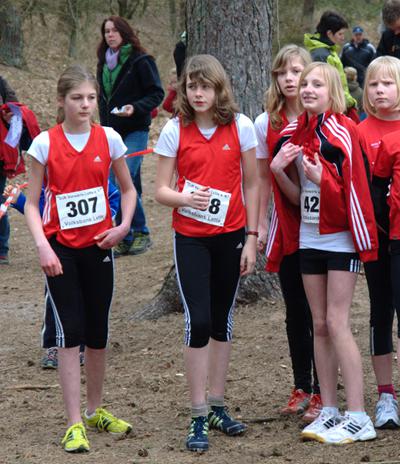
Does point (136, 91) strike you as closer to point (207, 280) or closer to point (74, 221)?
point (74, 221)

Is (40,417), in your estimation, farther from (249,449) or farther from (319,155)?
(319,155)

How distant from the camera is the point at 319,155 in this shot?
482 centimetres

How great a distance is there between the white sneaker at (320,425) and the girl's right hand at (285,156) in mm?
1298

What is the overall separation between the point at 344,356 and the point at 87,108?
1840 millimetres

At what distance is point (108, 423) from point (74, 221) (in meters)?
1.17

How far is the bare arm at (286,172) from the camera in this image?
4.92 m

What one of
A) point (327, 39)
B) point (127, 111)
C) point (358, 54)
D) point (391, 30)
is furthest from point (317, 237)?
point (358, 54)

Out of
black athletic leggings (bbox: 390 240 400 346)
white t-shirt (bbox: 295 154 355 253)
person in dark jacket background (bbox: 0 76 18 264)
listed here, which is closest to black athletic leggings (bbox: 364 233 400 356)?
black athletic leggings (bbox: 390 240 400 346)

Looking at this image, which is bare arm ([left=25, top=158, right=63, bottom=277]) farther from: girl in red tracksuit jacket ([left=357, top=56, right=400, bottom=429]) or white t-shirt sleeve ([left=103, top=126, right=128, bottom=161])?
girl in red tracksuit jacket ([left=357, top=56, right=400, bottom=429])

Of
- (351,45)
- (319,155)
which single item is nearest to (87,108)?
(319,155)

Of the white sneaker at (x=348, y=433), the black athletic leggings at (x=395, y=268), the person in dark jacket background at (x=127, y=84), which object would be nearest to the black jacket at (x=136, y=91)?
the person in dark jacket background at (x=127, y=84)

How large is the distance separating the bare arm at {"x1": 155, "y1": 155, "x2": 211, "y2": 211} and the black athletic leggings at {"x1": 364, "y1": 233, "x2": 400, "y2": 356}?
93cm

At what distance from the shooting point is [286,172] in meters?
5.09

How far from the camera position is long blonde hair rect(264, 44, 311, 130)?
528 cm
